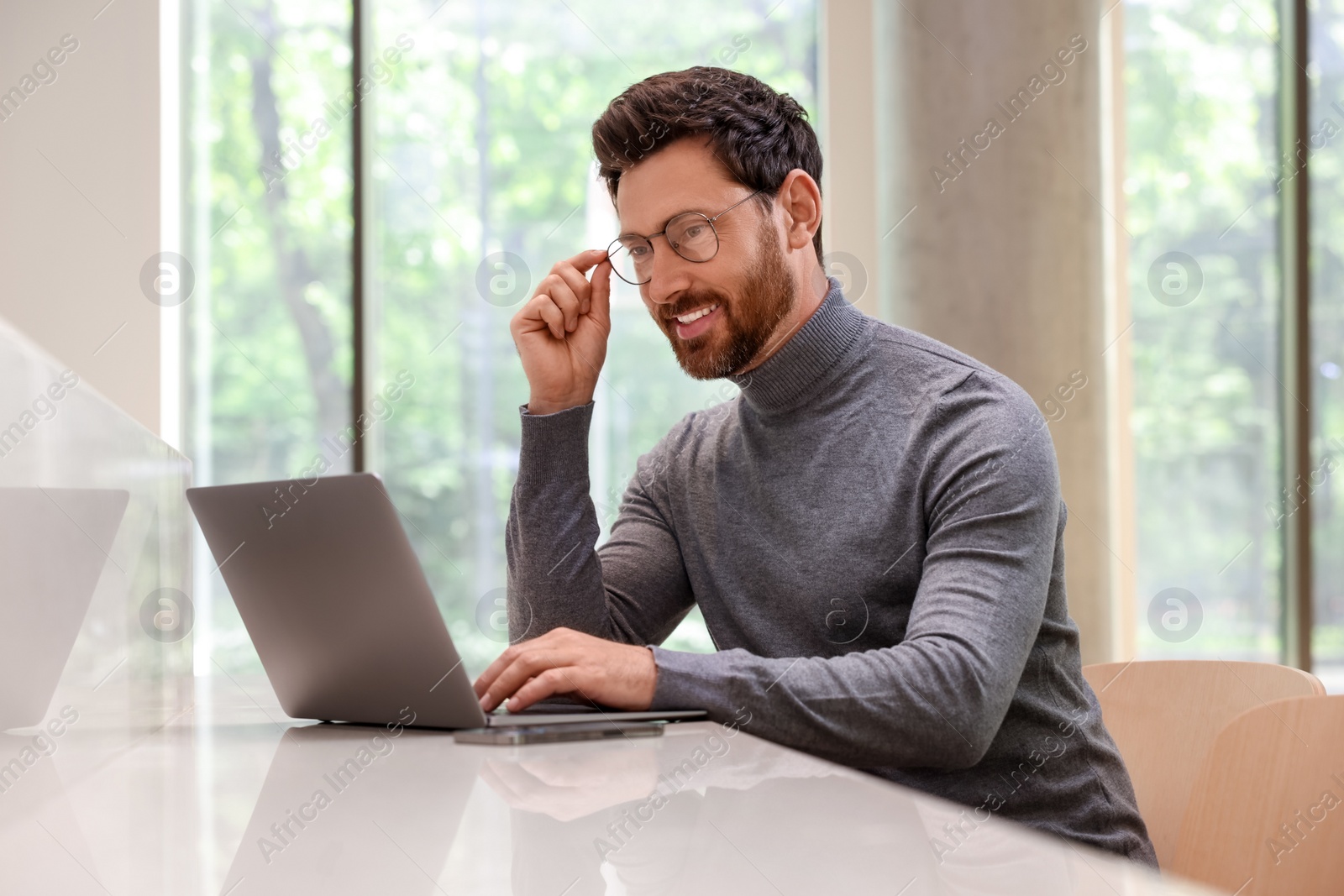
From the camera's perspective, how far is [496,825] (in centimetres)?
60

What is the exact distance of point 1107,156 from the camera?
3.79 m

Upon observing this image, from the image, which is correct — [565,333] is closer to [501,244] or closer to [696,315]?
[696,315]

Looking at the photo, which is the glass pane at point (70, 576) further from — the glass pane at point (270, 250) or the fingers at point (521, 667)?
the glass pane at point (270, 250)

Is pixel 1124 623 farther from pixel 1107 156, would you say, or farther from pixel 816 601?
pixel 816 601

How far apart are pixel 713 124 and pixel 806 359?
310 millimetres

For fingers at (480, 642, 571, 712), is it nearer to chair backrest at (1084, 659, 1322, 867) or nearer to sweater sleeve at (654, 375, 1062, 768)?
sweater sleeve at (654, 375, 1062, 768)

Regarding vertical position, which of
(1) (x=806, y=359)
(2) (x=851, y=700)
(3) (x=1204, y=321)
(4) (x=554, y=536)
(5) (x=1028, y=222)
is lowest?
(2) (x=851, y=700)

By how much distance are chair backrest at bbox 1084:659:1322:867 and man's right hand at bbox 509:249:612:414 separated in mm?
738

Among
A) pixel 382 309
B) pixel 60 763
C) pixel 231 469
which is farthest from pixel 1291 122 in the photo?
pixel 60 763

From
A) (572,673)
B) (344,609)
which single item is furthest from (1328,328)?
(344,609)

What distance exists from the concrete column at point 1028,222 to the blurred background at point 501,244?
17cm

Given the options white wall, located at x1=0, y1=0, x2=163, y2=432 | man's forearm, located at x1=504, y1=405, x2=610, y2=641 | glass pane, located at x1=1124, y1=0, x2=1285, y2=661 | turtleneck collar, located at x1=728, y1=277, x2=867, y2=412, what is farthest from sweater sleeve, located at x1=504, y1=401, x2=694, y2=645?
glass pane, located at x1=1124, y1=0, x2=1285, y2=661

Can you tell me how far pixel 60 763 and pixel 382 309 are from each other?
123 inches

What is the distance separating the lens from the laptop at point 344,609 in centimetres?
91
